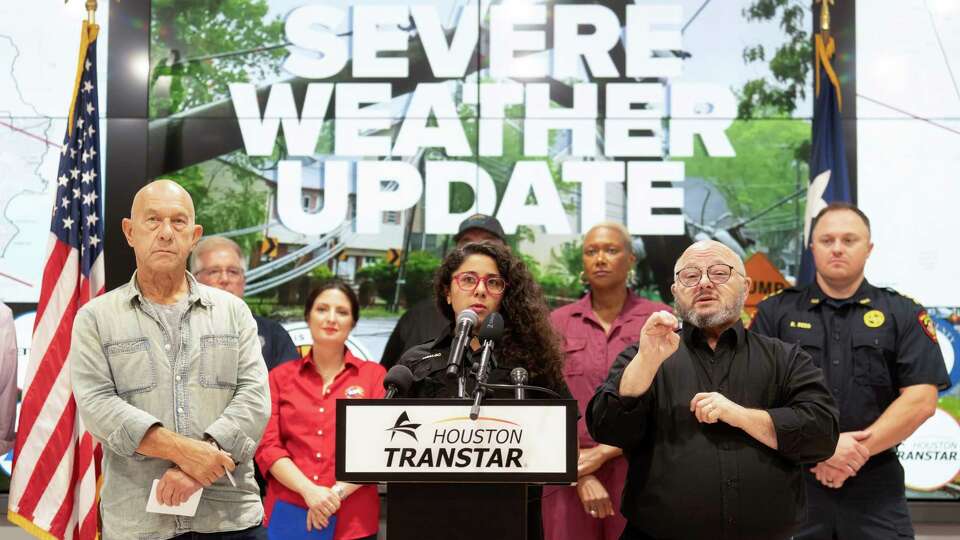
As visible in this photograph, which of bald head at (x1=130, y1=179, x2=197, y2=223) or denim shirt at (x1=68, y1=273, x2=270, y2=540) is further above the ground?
bald head at (x1=130, y1=179, x2=197, y2=223)

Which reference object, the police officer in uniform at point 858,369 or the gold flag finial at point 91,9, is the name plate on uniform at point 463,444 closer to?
the police officer in uniform at point 858,369

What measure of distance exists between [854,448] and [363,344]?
2.67 metres

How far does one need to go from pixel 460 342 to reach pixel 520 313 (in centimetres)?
74

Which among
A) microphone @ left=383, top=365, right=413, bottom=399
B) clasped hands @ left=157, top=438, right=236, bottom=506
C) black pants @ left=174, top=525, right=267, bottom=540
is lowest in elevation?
black pants @ left=174, top=525, right=267, bottom=540

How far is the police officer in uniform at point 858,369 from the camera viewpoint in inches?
136

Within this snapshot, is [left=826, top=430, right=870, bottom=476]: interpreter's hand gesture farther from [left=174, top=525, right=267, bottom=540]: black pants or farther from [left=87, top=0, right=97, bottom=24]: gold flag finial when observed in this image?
[left=87, top=0, right=97, bottom=24]: gold flag finial

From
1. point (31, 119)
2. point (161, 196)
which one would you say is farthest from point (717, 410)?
point (31, 119)

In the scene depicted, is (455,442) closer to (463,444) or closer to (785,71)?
(463,444)

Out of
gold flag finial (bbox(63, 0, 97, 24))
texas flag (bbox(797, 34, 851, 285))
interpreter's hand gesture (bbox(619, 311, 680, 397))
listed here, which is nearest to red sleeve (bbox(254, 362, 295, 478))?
interpreter's hand gesture (bbox(619, 311, 680, 397))

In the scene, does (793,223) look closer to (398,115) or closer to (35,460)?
(398,115)

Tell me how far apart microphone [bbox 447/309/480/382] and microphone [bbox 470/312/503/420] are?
0.06 meters

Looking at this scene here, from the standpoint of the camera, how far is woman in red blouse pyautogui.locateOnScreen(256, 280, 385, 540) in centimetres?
357

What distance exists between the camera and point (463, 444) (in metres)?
2.35

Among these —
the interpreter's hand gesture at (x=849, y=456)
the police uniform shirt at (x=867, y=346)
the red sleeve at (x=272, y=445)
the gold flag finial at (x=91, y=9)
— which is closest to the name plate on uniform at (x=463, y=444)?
the red sleeve at (x=272, y=445)
